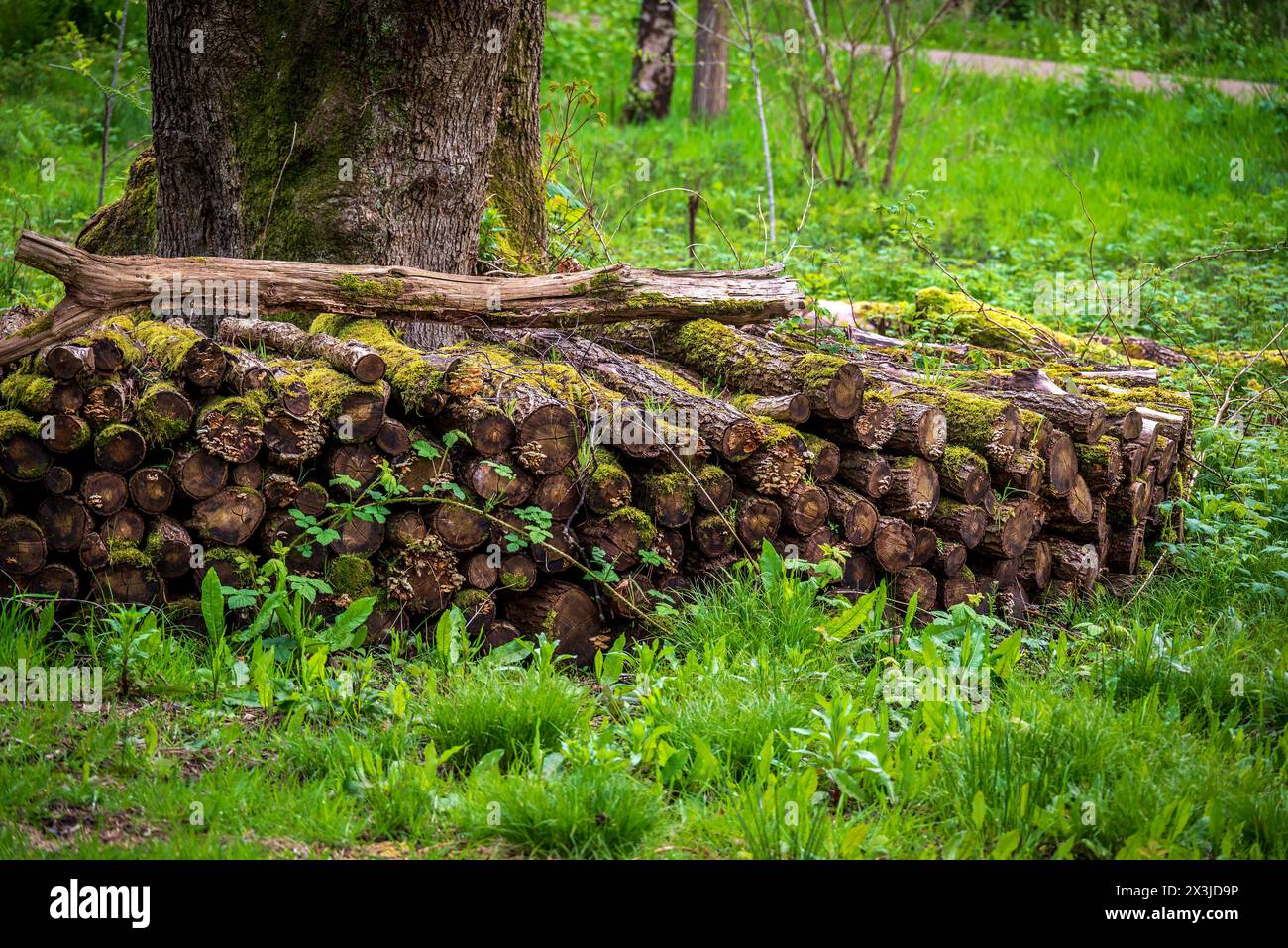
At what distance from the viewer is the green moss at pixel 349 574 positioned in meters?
4.20

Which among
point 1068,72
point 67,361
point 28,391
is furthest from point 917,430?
point 1068,72

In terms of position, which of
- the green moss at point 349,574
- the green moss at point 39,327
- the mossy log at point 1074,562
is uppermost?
the green moss at point 39,327

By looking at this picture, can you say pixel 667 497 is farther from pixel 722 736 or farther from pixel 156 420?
pixel 156 420

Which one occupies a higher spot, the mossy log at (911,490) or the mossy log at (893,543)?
the mossy log at (911,490)

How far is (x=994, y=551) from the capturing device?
5004 mm

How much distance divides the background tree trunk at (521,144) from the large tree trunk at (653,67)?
9.55 m

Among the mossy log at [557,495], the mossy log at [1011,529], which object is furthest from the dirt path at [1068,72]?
the mossy log at [557,495]

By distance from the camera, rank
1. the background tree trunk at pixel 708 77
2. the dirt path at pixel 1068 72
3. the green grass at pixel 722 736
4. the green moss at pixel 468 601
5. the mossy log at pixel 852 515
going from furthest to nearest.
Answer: the background tree trunk at pixel 708 77, the dirt path at pixel 1068 72, the mossy log at pixel 852 515, the green moss at pixel 468 601, the green grass at pixel 722 736

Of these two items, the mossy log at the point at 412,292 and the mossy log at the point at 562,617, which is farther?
the mossy log at the point at 562,617

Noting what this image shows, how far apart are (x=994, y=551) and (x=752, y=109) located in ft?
38.1

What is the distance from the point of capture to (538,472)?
172 inches

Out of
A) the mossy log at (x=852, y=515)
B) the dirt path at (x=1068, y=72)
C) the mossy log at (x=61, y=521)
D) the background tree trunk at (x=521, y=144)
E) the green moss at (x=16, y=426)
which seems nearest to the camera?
the green moss at (x=16, y=426)

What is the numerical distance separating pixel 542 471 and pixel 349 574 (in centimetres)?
80

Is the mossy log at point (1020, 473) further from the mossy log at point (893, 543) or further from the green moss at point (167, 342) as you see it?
the green moss at point (167, 342)
